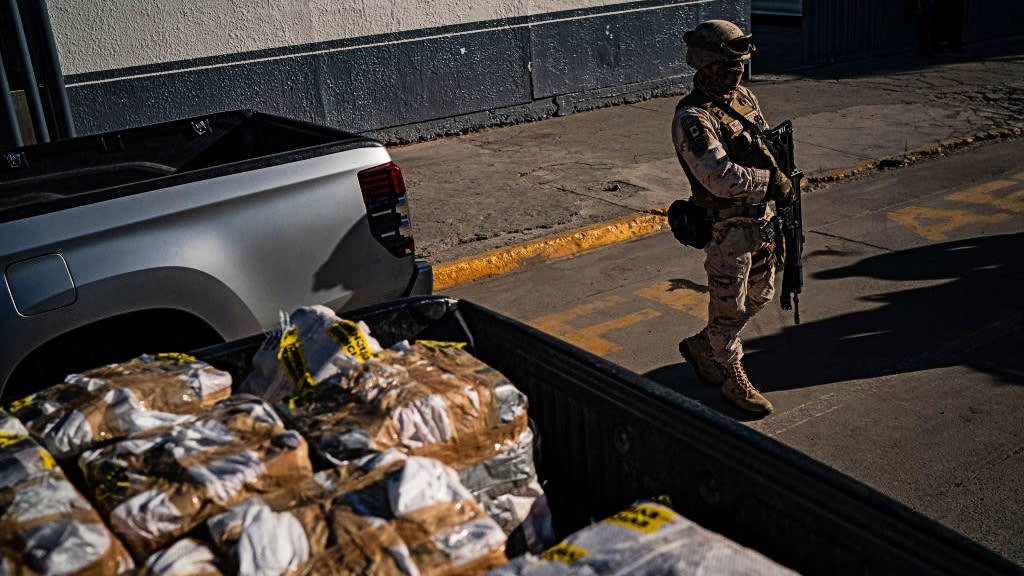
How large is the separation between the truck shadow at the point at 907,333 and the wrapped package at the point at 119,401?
2990mm

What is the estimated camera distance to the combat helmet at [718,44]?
14.5 feet

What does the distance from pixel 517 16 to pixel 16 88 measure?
5.49 meters

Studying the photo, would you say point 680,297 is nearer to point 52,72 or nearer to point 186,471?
point 186,471

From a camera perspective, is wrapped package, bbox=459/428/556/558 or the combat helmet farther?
the combat helmet

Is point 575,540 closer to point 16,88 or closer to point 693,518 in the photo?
point 693,518

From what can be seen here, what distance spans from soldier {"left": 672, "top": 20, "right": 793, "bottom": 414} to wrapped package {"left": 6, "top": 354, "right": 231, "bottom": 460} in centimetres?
260

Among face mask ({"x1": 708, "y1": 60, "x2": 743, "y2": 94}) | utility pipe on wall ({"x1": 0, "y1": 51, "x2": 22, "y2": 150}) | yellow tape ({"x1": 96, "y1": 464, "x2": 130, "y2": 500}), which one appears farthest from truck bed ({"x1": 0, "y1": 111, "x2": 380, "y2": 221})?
utility pipe on wall ({"x1": 0, "y1": 51, "x2": 22, "y2": 150})

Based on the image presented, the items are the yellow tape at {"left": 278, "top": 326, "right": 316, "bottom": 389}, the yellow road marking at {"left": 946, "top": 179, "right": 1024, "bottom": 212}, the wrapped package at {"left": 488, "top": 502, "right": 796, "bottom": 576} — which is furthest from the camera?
the yellow road marking at {"left": 946, "top": 179, "right": 1024, "bottom": 212}

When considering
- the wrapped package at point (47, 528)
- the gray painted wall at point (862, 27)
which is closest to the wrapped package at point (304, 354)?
the wrapped package at point (47, 528)

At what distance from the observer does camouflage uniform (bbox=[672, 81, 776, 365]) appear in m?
4.48

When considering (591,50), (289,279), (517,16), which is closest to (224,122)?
(289,279)

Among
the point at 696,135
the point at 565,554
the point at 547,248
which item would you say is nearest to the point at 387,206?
the point at 696,135

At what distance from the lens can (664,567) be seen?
184 cm

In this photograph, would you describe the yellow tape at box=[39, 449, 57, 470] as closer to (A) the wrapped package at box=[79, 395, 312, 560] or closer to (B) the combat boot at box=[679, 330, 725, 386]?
(A) the wrapped package at box=[79, 395, 312, 560]
